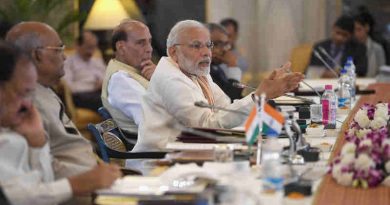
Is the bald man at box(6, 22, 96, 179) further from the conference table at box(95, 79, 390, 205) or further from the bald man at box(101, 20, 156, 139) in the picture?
the bald man at box(101, 20, 156, 139)

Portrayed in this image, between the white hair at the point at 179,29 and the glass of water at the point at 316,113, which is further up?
the white hair at the point at 179,29

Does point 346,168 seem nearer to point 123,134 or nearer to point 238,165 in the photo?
point 238,165

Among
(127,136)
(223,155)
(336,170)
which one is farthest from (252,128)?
(127,136)

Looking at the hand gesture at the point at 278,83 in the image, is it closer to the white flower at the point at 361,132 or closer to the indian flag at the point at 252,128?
the white flower at the point at 361,132

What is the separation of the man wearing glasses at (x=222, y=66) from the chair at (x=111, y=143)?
1.78m

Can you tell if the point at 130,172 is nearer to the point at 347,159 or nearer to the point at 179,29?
the point at 179,29

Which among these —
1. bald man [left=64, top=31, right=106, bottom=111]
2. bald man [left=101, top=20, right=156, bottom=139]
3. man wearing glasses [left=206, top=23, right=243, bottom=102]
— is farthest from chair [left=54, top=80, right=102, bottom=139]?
bald man [left=101, top=20, right=156, bottom=139]

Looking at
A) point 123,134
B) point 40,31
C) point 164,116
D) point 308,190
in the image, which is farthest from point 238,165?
point 123,134

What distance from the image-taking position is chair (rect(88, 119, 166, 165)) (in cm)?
411

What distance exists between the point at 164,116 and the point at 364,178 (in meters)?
1.44

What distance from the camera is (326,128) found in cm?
441

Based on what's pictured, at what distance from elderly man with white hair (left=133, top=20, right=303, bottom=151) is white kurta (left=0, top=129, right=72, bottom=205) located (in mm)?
1204

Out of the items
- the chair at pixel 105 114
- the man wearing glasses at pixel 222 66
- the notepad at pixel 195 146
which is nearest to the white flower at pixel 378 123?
the notepad at pixel 195 146

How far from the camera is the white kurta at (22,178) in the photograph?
2787 millimetres
